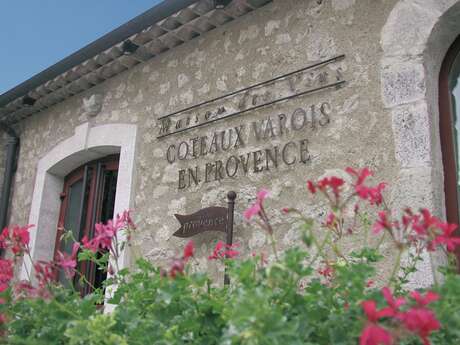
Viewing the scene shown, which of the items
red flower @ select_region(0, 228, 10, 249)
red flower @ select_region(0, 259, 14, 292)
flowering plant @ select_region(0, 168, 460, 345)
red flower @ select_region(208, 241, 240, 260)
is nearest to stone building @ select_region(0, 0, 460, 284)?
red flower @ select_region(208, 241, 240, 260)

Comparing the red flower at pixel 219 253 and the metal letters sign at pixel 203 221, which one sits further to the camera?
the metal letters sign at pixel 203 221

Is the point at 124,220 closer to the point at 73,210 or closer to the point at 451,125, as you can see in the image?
the point at 451,125

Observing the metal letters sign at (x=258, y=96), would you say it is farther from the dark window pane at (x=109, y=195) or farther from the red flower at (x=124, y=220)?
the red flower at (x=124, y=220)

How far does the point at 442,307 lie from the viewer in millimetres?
1197

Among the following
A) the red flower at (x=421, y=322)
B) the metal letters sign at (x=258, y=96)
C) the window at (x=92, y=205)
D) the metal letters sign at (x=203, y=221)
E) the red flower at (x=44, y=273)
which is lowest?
the red flower at (x=421, y=322)

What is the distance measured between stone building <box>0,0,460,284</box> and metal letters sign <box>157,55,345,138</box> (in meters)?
0.01

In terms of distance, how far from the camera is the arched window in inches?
107

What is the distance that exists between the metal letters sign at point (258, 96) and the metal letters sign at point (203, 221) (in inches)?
28.6

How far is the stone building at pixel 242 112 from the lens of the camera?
282cm

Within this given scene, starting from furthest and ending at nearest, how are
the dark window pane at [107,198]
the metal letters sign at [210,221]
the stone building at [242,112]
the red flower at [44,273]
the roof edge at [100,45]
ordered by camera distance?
1. the dark window pane at [107,198]
2. the roof edge at [100,45]
3. the metal letters sign at [210,221]
4. the stone building at [242,112]
5. the red flower at [44,273]

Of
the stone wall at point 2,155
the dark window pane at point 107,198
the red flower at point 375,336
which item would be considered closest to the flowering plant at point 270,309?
the red flower at point 375,336

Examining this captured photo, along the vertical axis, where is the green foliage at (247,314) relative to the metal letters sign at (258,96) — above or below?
below

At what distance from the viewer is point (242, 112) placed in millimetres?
3629

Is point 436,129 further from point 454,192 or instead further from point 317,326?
point 317,326
